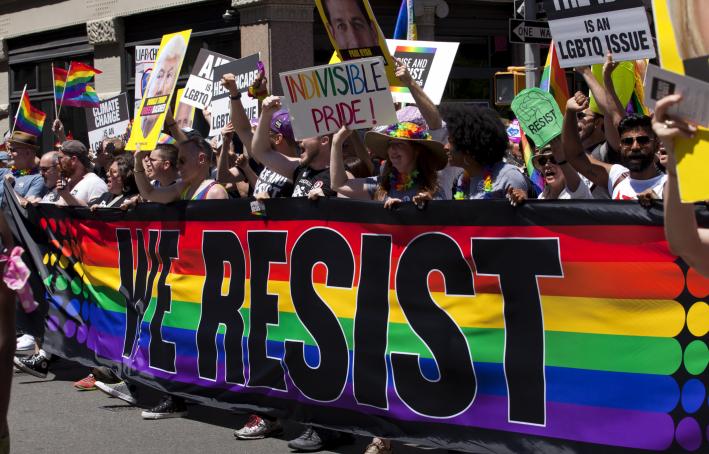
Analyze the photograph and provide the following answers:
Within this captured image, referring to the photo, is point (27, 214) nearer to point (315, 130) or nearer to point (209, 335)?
point (209, 335)

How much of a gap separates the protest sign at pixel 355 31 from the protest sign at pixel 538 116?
2.73ft

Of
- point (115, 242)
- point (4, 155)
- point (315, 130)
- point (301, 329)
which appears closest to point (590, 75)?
point (315, 130)

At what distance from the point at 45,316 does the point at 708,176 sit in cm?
711

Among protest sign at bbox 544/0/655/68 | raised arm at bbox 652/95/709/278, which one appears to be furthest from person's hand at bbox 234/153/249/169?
raised arm at bbox 652/95/709/278

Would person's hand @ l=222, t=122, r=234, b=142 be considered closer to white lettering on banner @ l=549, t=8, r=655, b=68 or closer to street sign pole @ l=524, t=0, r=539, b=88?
white lettering on banner @ l=549, t=8, r=655, b=68

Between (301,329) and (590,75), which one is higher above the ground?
(590,75)

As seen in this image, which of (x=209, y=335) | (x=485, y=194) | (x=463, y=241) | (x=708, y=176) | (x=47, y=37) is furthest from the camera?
(x=47, y=37)

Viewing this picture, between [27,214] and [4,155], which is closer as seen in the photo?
[27,214]

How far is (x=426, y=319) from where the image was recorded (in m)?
5.68

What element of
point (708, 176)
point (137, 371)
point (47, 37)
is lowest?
point (137, 371)

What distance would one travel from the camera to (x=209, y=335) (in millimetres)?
7074

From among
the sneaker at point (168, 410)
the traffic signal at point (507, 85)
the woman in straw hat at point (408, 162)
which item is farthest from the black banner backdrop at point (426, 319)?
the traffic signal at point (507, 85)

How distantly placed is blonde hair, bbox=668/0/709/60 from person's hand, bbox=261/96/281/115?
13.3 ft

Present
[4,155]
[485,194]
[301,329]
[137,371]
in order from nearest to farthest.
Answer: [485,194], [301,329], [137,371], [4,155]
